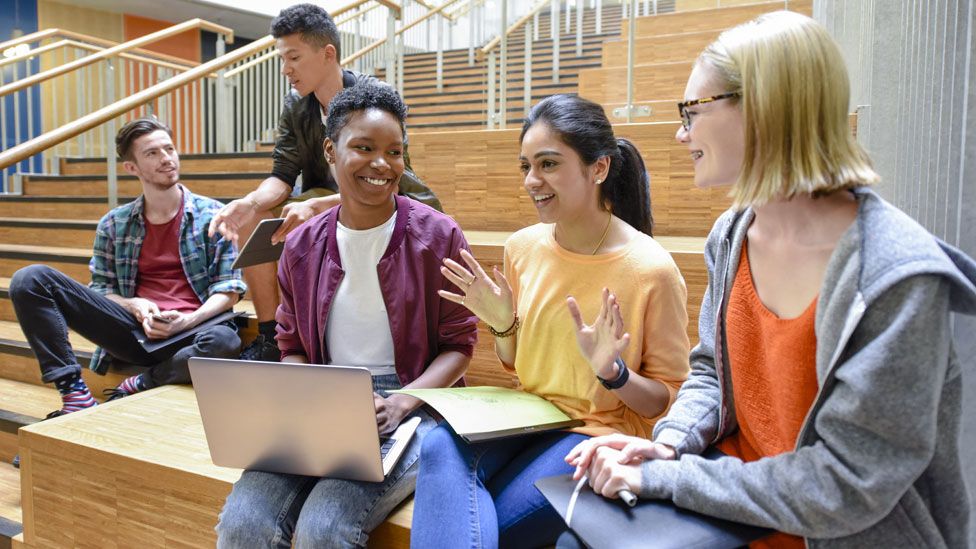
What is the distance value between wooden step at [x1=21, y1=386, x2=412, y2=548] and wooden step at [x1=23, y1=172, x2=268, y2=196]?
2.09 m

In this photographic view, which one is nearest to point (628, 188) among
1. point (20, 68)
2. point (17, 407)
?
point (17, 407)

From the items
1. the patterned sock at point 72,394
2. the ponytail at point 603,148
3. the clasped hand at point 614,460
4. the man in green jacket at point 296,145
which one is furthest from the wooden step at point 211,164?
the clasped hand at point 614,460

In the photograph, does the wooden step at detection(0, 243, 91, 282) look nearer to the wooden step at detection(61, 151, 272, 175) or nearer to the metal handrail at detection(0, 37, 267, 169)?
the metal handrail at detection(0, 37, 267, 169)

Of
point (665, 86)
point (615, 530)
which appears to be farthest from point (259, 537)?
point (665, 86)

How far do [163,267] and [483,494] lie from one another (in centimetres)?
172

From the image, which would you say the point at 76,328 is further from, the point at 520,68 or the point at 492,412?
the point at 520,68

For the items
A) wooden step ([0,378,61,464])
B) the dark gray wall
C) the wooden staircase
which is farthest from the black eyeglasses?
the wooden staircase

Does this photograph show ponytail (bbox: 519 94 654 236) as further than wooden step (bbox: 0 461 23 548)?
No

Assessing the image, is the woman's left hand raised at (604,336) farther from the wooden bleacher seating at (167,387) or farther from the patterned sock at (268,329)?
the patterned sock at (268,329)

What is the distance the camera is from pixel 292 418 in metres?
1.16

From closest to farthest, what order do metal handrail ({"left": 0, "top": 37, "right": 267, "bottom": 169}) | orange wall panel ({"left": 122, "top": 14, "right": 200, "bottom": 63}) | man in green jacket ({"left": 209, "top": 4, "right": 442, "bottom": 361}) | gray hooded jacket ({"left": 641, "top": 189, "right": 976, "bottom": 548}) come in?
1. gray hooded jacket ({"left": 641, "top": 189, "right": 976, "bottom": 548})
2. man in green jacket ({"left": 209, "top": 4, "right": 442, "bottom": 361})
3. metal handrail ({"left": 0, "top": 37, "right": 267, "bottom": 169})
4. orange wall panel ({"left": 122, "top": 14, "right": 200, "bottom": 63})

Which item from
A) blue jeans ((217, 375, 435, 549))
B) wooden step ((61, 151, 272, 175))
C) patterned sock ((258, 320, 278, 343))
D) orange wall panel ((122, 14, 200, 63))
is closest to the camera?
blue jeans ((217, 375, 435, 549))

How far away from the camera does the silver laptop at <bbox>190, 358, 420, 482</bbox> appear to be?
→ 1.10m

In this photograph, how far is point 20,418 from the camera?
2.39 m
